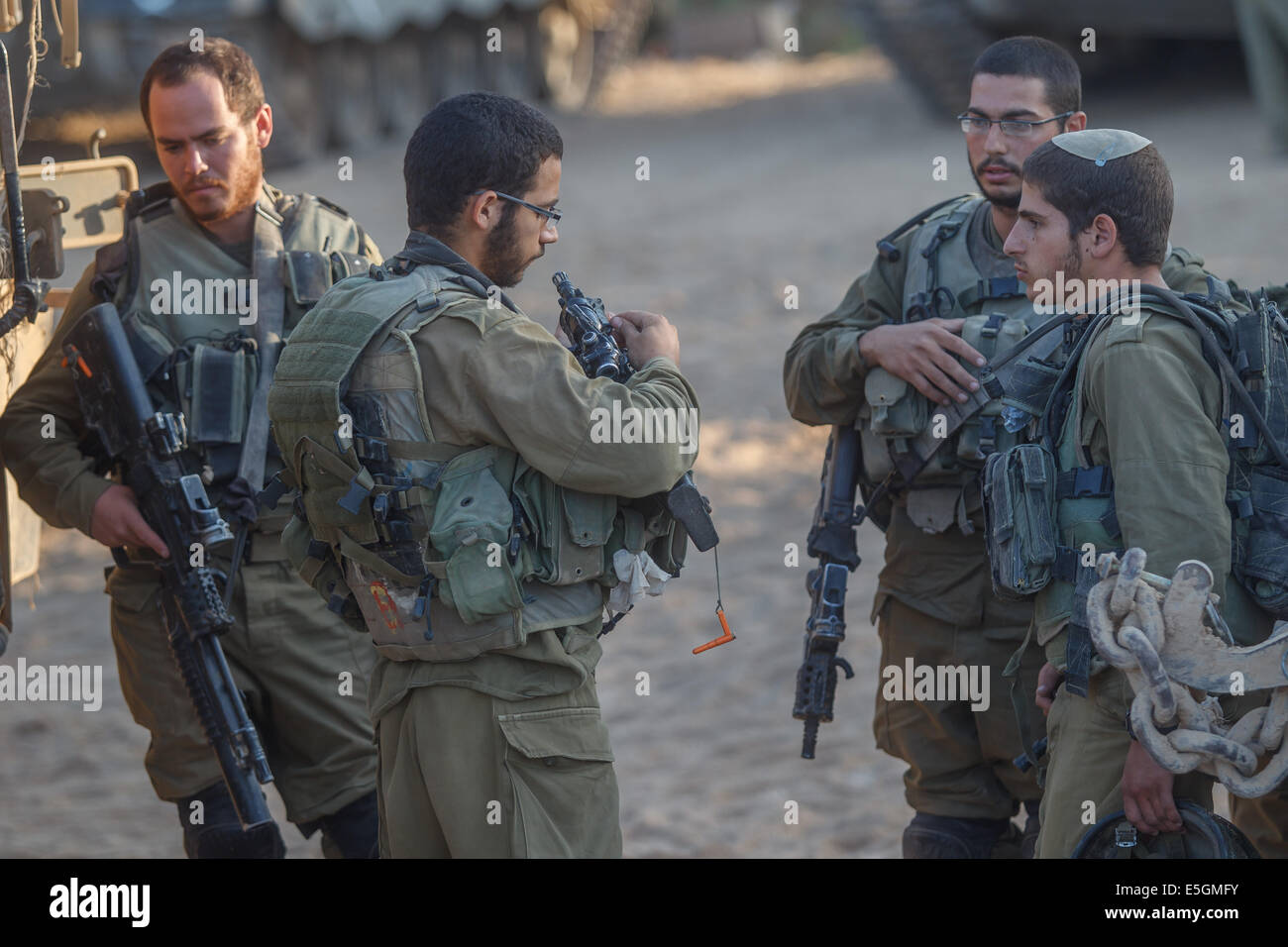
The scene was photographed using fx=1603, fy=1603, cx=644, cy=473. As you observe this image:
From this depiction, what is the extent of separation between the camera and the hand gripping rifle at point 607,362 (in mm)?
3070

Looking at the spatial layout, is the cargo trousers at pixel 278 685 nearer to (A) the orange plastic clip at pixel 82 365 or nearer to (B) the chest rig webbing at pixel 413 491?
(A) the orange plastic clip at pixel 82 365

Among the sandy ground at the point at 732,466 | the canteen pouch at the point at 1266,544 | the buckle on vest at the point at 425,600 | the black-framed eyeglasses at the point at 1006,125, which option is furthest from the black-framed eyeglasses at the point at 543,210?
the sandy ground at the point at 732,466

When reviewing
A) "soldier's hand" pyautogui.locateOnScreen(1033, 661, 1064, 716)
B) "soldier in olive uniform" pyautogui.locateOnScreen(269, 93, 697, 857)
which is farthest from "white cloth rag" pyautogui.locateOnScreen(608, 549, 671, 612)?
"soldier's hand" pyautogui.locateOnScreen(1033, 661, 1064, 716)

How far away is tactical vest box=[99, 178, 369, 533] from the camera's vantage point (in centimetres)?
394

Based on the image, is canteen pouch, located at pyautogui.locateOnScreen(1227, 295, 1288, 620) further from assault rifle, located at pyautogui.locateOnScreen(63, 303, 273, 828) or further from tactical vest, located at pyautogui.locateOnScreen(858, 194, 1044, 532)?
assault rifle, located at pyautogui.locateOnScreen(63, 303, 273, 828)

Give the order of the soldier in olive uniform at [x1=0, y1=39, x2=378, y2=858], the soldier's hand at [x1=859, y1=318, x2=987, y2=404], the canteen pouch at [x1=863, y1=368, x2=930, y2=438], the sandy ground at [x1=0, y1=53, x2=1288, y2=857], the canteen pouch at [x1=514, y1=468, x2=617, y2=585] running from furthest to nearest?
the sandy ground at [x1=0, y1=53, x2=1288, y2=857] → the soldier in olive uniform at [x1=0, y1=39, x2=378, y2=858] → the canteen pouch at [x1=863, y1=368, x2=930, y2=438] → the soldier's hand at [x1=859, y1=318, x2=987, y2=404] → the canteen pouch at [x1=514, y1=468, x2=617, y2=585]

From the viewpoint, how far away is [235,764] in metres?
3.74

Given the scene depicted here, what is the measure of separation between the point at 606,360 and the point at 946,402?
965 millimetres

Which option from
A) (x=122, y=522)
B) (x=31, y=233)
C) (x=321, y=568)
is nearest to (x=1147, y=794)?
(x=321, y=568)

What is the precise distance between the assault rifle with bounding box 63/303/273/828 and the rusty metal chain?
199cm

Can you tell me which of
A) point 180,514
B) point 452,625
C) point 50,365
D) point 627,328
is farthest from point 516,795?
point 50,365

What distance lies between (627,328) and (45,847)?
3261mm

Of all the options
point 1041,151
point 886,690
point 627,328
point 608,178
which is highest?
point 608,178

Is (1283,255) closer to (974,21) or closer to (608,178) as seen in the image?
(974,21)
